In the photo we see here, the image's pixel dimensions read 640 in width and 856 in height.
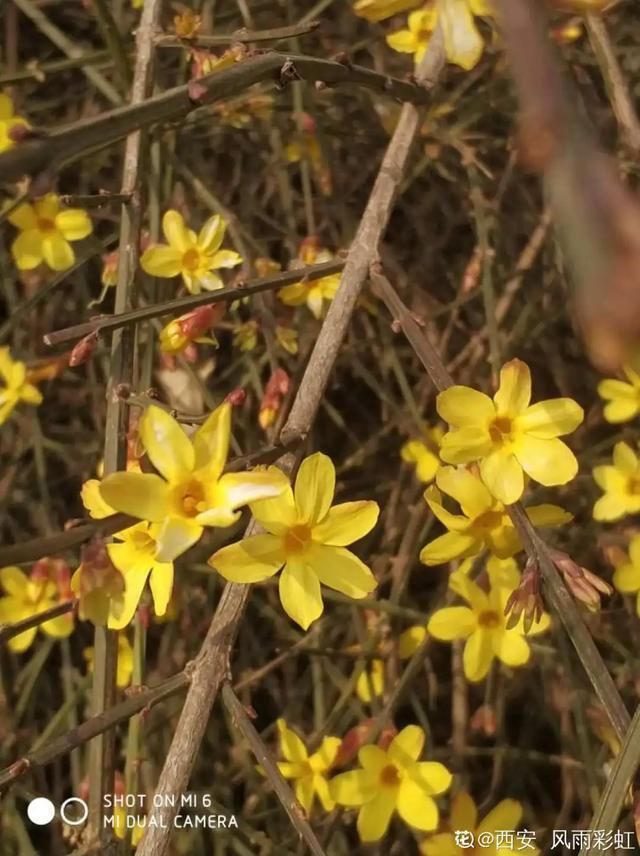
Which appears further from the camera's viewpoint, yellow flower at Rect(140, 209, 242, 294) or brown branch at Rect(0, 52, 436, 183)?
yellow flower at Rect(140, 209, 242, 294)

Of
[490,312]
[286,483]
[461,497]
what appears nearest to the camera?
[286,483]

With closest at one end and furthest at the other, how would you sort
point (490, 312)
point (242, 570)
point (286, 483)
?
1. point (286, 483)
2. point (242, 570)
3. point (490, 312)

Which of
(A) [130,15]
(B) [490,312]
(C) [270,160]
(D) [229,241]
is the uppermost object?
(A) [130,15]

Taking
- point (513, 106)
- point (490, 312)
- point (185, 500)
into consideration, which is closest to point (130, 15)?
point (513, 106)

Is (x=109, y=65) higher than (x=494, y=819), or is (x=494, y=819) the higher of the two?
(x=109, y=65)

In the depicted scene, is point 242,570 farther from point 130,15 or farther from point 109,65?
point 130,15

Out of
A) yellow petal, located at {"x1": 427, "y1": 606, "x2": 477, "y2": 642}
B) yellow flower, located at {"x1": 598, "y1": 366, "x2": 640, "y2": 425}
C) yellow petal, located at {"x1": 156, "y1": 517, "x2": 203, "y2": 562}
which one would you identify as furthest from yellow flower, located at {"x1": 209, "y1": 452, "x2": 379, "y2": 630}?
yellow flower, located at {"x1": 598, "y1": 366, "x2": 640, "y2": 425}

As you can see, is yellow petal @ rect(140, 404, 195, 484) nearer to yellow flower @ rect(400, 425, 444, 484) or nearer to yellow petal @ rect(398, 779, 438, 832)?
yellow petal @ rect(398, 779, 438, 832)
